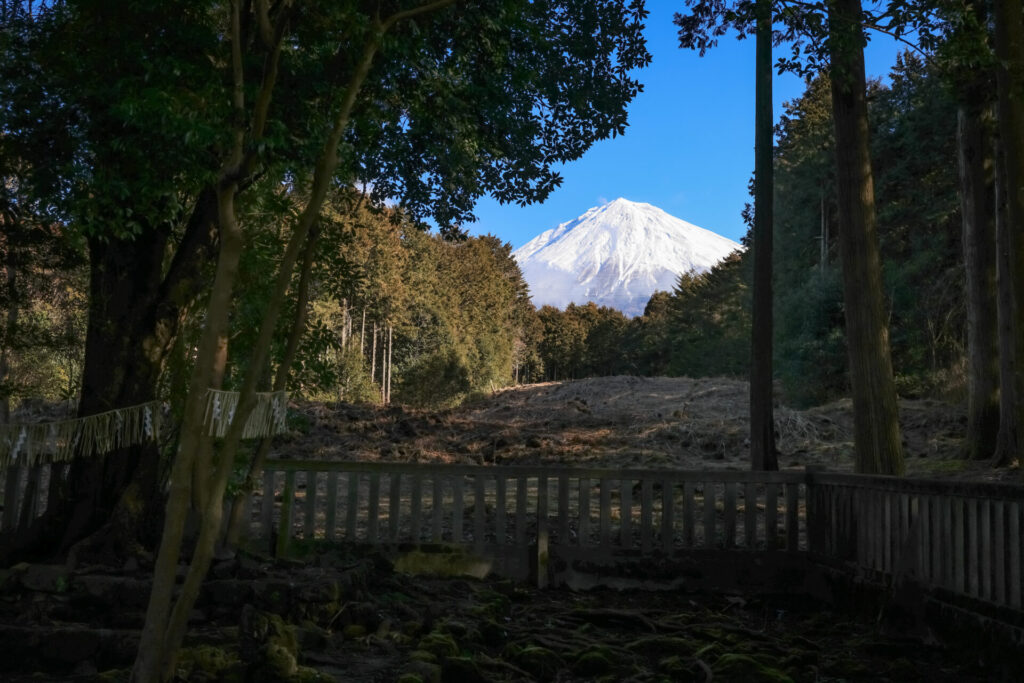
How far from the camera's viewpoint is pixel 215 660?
4289 millimetres

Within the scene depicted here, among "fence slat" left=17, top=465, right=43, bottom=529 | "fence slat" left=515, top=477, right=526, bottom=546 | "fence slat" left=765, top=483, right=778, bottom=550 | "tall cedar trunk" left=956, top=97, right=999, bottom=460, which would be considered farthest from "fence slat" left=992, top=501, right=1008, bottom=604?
"tall cedar trunk" left=956, top=97, right=999, bottom=460

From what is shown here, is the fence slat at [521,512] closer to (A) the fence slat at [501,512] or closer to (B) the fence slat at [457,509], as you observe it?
(A) the fence slat at [501,512]

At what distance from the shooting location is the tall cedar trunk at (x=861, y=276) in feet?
26.8

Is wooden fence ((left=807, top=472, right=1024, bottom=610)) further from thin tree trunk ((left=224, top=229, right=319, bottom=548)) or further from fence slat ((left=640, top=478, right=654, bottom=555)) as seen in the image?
thin tree trunk ((left=224, top=229, right=319, bottom=548))

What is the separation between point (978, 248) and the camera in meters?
12.6

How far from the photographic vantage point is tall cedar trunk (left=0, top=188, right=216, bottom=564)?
6387mm

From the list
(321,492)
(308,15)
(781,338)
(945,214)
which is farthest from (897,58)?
(308,15)

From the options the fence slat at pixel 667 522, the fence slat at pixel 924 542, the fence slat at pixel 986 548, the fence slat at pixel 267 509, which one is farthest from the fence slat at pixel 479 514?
the fence slat at pixel 986 548

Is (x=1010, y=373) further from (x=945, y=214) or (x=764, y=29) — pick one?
(x=945, y=214)

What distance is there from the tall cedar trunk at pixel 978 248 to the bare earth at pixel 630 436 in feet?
3.74

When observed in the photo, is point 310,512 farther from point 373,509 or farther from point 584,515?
point 584,515

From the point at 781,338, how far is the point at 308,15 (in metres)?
20.5

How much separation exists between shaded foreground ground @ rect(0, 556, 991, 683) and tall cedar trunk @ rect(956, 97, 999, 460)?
6880 mm

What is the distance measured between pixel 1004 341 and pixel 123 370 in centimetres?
1028
